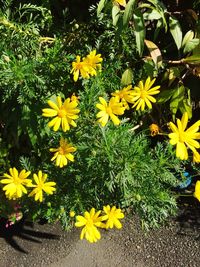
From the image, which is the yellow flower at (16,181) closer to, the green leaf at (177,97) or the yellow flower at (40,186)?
the yellow flower at (40,186)

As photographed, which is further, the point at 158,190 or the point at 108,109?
the point at 158,190

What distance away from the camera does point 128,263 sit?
2637mm

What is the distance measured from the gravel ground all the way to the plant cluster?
0.21m

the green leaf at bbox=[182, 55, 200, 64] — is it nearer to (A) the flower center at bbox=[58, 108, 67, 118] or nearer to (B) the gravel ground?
(A) the flower center at bbox=[58, 108, 67, 118]

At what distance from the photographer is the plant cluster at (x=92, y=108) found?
206 cm

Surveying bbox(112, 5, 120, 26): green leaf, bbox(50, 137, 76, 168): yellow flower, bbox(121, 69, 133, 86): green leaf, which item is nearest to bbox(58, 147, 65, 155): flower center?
bbox(50, 137, 76, 168): yellow flower

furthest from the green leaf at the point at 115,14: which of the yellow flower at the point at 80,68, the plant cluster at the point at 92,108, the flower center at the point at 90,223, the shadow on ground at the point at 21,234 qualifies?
the shadow on ground at the point at 21,234

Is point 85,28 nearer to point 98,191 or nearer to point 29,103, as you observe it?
point 29,103

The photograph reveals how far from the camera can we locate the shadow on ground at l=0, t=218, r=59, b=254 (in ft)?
9.11

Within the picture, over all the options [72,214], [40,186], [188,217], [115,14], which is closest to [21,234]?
[72,214]

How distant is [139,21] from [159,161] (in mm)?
764

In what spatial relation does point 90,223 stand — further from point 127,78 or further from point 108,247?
point 127,78

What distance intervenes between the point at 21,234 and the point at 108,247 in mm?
592

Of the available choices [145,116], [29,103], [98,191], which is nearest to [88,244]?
[98,191]
